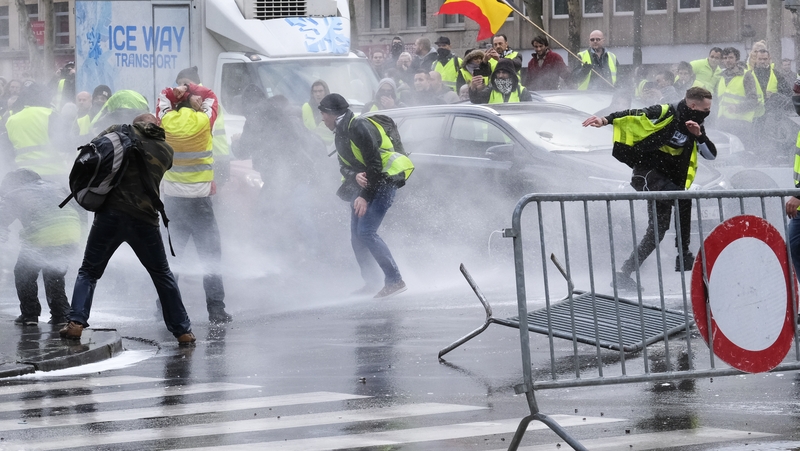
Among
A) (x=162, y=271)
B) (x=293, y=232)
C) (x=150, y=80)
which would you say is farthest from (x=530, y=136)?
(x=150, y=80)

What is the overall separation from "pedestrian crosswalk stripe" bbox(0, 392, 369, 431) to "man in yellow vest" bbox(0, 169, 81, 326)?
384 cm

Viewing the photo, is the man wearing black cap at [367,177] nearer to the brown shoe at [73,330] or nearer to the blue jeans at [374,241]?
the blue jeans at [374,241]

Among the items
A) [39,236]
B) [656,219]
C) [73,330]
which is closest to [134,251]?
[73,330]

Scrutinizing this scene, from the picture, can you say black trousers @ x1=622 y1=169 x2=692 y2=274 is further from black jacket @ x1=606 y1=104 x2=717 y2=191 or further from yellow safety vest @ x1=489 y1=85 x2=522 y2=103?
yellow safety vest @ x1=489 y1=85 x2=522 y2=103

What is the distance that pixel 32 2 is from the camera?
187 ft

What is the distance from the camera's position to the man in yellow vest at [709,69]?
19.0m

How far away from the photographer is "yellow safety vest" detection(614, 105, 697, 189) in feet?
37.4

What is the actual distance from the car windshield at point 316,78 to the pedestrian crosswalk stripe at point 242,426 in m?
10.0

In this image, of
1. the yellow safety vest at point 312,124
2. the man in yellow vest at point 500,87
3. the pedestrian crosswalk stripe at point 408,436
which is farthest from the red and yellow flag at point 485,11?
the pedestrian crosswalk stripe at point 408,436

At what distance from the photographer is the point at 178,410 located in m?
7.39

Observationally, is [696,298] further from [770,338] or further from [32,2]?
[32,2]

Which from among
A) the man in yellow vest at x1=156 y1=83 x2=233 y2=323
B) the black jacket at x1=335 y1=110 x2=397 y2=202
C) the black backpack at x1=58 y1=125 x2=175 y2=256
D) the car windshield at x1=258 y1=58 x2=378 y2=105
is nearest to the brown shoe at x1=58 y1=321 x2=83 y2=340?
the black backpack at x1=58 y1=125 x2=175 y2=256

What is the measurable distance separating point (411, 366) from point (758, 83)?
10628mm

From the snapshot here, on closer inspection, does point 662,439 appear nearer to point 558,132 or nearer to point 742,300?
point 742,300
